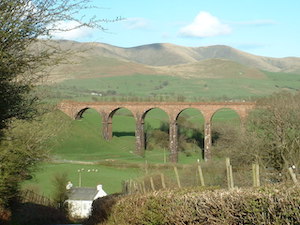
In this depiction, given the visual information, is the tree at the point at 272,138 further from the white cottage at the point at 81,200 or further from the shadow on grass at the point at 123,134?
the shadow on grass at the point at 123,134

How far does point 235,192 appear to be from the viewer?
258 inches

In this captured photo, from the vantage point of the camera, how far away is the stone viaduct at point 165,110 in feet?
203

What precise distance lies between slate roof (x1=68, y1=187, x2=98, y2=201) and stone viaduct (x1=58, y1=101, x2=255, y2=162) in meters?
21.0

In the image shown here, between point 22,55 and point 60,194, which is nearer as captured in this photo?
point 22,55

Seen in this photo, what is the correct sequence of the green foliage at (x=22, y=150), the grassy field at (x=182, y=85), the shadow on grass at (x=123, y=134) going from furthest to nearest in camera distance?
1. the grassy field at (x=182, y=85)
2. the shadow on grass at (x=123, y=134)
3. the green foliage at (x=22, y=150)

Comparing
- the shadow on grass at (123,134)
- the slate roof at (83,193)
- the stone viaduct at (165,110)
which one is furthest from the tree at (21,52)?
the shadow on grass at (123,134)

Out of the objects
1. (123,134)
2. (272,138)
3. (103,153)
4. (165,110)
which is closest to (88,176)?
(103,153)

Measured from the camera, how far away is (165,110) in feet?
218

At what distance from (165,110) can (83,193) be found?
1166 inches

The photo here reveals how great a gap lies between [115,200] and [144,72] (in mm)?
141365

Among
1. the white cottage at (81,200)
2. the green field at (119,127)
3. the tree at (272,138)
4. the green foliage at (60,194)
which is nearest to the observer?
the tree at (272,138)

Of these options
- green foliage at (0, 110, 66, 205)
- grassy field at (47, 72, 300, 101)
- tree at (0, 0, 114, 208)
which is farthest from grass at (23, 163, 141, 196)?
grassy field at (47, 72, 300, 101)

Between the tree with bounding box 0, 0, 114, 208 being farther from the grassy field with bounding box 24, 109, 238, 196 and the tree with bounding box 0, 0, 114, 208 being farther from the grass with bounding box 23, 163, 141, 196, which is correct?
the grass with bounding box 23, 163, 141, 196

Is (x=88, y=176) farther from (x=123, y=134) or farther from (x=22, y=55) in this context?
(x=22, y=55)
